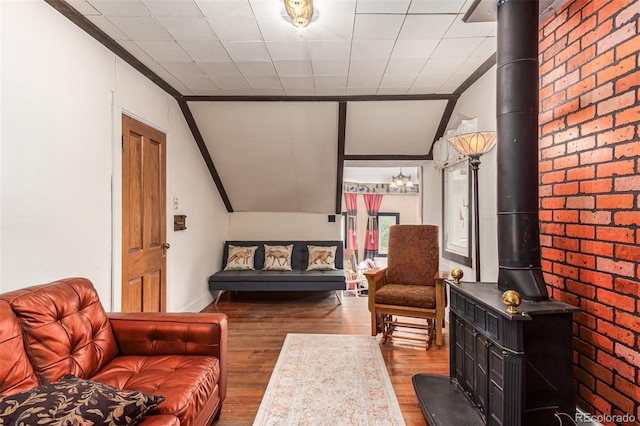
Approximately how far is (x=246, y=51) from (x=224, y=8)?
535mm

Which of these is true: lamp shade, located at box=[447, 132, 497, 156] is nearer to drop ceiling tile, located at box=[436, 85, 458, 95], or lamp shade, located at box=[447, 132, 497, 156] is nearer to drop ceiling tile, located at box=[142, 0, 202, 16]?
drop ceiling tile, located at box=[436, 85, 458, 95]

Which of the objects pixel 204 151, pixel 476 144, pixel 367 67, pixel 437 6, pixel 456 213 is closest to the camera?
pixel 437 6

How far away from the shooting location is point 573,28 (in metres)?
1.73

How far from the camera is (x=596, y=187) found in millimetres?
1580

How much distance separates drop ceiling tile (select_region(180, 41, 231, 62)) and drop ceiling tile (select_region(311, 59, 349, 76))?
756 millimetres

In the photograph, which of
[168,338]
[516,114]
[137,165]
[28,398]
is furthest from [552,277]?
[137,165]

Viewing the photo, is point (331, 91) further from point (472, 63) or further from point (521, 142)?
point (521, 142)

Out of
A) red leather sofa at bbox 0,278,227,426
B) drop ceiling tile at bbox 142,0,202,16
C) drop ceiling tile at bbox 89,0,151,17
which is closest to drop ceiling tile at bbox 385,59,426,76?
drop ceiling tile at bbox 142,0,202,16

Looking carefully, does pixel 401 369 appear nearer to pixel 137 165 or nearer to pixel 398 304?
pixel 398 304

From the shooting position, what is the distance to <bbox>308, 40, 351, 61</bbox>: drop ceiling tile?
237 cm

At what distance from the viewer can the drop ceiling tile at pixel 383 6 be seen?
1906 millimetres

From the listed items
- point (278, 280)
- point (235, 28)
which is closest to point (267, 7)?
point (235, 28)

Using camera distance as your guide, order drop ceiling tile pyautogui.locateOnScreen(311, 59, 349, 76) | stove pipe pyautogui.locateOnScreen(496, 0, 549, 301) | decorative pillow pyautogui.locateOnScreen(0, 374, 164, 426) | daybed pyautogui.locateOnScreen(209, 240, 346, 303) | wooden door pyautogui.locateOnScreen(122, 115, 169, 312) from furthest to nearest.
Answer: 1. daybed pyautogui.locateOnScreen(209, 240, 346, 303)
2. drop ceiling tile pyautogui.locateOnScreen(311, 59, 349, 76)
3. wooden door pyautogui.locateOnScreen(122, 115, 169, 312)
4. stove pipe pyautogui.locateOnScreen(496, 0, 549, 301)
5. decorative pillow pyautogui.locateOnScreen(0, 374, 164, 426)

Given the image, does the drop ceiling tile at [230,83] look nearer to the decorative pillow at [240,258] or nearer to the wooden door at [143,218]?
the wooden door at [143,218]
